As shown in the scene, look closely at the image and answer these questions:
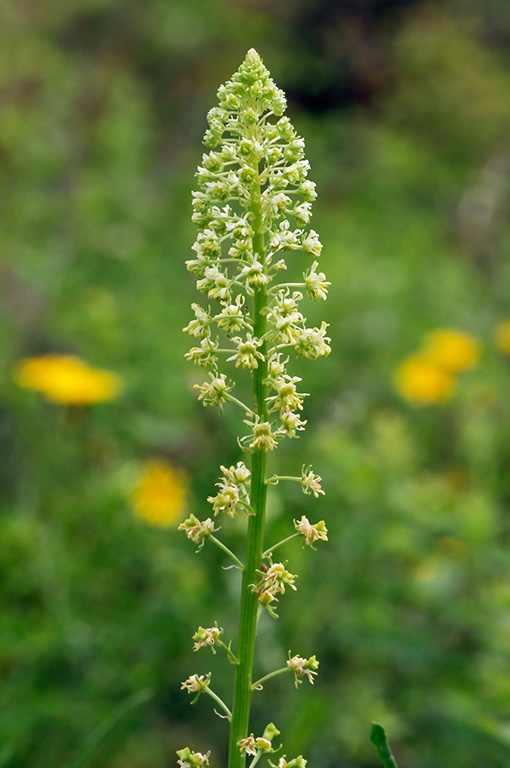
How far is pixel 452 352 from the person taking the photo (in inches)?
287

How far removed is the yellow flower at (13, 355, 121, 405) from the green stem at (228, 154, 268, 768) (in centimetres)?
341

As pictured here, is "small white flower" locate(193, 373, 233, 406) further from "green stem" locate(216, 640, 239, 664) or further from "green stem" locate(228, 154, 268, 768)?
"green stem" locate(216, 640, 239, 664)

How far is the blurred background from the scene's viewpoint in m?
4.34

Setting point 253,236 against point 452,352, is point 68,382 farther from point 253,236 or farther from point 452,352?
point 253,236

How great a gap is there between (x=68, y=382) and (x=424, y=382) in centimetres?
277

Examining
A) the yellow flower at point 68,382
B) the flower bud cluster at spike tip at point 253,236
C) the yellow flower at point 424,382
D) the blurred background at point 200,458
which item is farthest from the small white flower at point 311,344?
the yellow flower at point 424,382

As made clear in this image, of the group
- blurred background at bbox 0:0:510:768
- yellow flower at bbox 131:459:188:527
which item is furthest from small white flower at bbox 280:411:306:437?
yellow flower at bbox 131:459:188:527

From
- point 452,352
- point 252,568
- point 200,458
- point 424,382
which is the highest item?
point 452,352

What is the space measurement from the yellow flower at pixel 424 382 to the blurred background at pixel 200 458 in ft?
0.09

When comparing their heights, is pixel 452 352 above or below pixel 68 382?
above

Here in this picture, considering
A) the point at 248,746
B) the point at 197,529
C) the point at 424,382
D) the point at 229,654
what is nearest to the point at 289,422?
the point at 197,529

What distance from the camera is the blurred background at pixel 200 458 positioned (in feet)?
14.3

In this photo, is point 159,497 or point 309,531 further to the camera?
point 159,497

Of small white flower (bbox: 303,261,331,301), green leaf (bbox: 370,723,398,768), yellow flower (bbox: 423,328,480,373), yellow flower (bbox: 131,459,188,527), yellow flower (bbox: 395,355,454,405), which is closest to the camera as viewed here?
green leaf (bbox: 370,723,398,768)
